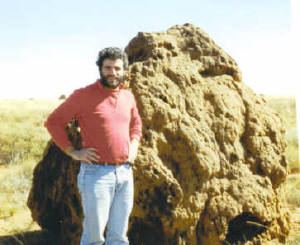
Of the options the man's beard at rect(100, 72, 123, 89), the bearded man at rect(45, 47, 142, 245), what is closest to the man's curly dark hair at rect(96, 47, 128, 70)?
the bearded man at rect(45, 47, 142, 245)

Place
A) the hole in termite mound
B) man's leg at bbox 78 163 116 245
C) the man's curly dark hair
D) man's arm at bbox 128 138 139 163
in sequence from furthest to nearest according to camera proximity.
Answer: the hole in termite mound, man's arm at bbox 128 138 139 163, the man's curly dark hair, man's leg at bbox 78 163 116 245

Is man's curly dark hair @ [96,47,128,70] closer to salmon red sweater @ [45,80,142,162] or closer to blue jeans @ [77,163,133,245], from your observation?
salmon red sweater @ [45,80,142,162]

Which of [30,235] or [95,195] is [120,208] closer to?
[95,195]

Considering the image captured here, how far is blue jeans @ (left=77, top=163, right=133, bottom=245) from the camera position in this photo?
2775mm

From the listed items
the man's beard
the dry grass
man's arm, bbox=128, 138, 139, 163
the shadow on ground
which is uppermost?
the man's beard

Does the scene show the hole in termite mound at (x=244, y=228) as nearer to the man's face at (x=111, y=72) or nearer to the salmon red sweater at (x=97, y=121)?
the salmon red sweater at (x=97, y=121)

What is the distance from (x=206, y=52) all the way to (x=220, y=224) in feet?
6.51

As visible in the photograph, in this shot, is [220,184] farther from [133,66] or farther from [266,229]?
[133,66]

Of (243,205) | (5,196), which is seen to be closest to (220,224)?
(243,205)

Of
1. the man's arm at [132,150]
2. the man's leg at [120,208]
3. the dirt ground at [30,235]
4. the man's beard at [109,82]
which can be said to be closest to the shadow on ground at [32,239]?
the dirt ground at [30,235]

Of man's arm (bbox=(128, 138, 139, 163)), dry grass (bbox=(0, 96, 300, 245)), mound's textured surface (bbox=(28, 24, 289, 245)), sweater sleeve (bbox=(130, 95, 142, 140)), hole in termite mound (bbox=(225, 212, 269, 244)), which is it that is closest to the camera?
man's arm (bbox=(128, 138, 139, 163))

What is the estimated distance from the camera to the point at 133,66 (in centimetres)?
403

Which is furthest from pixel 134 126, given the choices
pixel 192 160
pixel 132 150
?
pixel 192 160

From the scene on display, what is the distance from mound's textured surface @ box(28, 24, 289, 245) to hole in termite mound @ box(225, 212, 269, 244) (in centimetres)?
1
